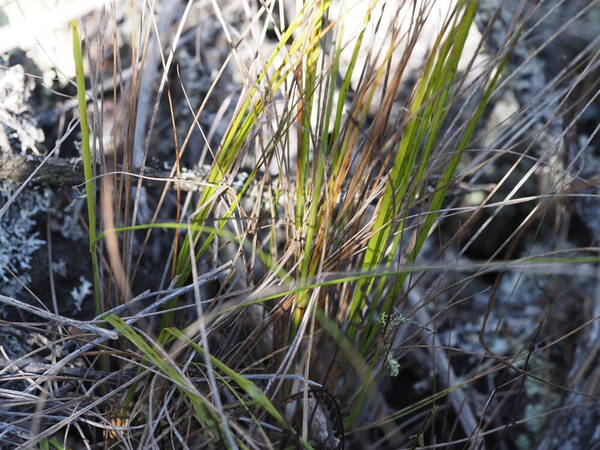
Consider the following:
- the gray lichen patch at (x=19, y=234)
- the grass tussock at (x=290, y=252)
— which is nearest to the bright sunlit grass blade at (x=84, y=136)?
the grass tussock at (x=290, y=252)

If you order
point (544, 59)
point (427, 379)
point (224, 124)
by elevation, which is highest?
point (544, 59)

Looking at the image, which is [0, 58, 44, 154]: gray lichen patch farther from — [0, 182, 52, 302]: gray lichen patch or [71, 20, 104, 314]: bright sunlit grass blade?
[71, 20, 104, 314]: bright sunlit grass blade

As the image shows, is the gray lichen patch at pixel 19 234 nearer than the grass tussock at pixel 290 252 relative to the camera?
No

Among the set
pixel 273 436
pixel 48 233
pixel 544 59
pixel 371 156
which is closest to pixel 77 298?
pixel 48 233

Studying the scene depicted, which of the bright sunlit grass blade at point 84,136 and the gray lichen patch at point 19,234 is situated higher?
the bright sunlit grass blade at point 84,136

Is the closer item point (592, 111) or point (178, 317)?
point (178, 317)

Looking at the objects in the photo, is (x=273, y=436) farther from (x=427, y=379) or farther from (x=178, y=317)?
(x=427, y=379)

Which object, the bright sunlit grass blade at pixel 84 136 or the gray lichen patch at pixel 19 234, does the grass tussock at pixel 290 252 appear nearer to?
the bright sunlit grass blade at pixel 84 136

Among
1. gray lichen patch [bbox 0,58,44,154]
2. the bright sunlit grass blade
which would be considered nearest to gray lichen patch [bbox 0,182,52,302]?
gray lichen patch [bbox 0,58,44,154]

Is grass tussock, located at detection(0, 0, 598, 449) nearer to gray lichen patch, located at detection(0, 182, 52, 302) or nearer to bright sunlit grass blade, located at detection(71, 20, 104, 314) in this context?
bright sunlit grass blade, located at detection(71, 20, 104, 314)

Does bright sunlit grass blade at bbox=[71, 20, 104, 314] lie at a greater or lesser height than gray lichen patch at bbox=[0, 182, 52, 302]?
greater

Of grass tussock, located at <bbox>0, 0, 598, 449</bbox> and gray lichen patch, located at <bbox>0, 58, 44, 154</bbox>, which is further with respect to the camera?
gray lichen patch, located at <bbox>0, 58, 44, 154</bbox>
